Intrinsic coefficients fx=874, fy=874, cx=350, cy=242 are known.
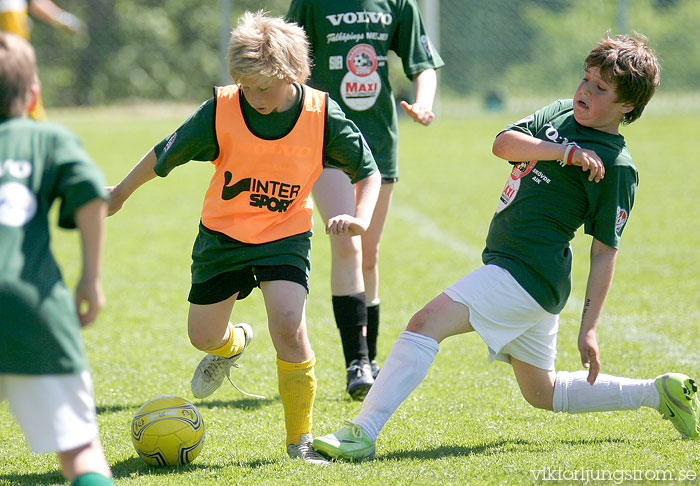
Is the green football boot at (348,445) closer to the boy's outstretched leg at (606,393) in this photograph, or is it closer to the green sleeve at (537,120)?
the boy's outstretched leg at (606,393)

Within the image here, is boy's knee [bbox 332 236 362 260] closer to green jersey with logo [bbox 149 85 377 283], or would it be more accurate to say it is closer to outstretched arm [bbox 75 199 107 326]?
green jersey with logo [bbox 149 85 377 283]

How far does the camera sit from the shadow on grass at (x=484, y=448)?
3.54 m

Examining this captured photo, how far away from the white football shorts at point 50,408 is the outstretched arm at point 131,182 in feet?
3.77

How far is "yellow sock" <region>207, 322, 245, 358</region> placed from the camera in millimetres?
4043

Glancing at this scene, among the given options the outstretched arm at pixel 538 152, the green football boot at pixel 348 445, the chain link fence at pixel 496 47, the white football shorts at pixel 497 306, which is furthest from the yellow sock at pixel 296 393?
the chain link fence at pixel 496 47

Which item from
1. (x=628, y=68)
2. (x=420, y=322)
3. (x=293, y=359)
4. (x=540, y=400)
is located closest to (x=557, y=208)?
(x=628, y=68)

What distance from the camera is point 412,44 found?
189 inches

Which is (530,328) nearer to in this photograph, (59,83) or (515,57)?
(515,57)

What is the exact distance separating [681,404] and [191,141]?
2.28 meters

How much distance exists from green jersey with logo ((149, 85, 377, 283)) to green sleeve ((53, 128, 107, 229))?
42.2 inches

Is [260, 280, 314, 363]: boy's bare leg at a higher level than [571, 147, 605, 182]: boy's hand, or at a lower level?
lower

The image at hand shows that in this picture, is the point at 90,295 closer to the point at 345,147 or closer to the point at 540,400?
the point at 345,147

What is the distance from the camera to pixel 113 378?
492cm

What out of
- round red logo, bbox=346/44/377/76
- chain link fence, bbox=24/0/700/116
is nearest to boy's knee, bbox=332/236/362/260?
round red logo, bbox=346/44/377/76
